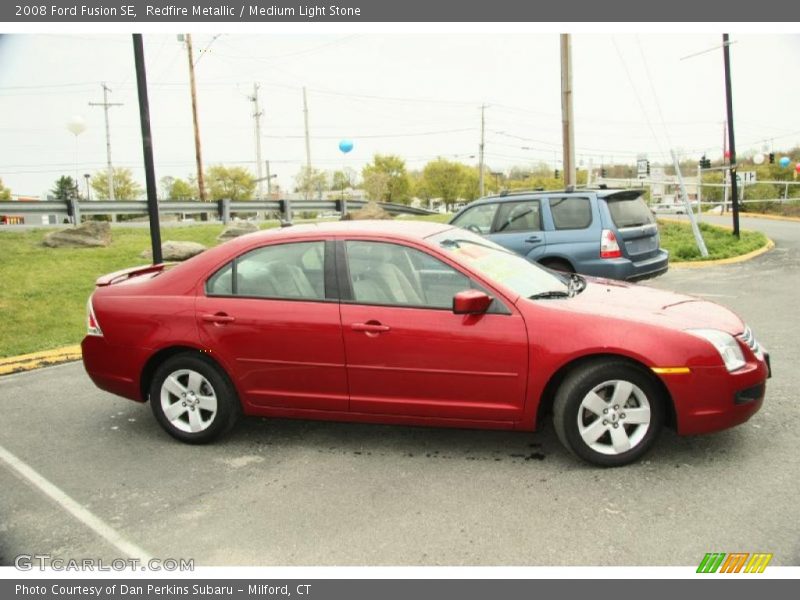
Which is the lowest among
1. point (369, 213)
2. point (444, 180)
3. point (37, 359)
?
point (37, 359)

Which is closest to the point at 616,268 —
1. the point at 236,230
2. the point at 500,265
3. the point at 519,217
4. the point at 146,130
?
the point at 519,217

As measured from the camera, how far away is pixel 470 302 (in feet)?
13.1

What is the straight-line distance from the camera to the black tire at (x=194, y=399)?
464 cm

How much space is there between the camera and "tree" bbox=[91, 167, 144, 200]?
6706 centimetres

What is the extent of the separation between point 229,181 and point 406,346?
218 feet

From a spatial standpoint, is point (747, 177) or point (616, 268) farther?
point (747, 177)

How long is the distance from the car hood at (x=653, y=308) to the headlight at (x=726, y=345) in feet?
0.18

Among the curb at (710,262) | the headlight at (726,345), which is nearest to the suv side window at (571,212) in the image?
the headlight at (726,345)

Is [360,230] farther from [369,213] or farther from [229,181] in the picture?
[229,181]

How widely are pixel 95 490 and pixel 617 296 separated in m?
3.51

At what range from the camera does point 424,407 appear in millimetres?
4246

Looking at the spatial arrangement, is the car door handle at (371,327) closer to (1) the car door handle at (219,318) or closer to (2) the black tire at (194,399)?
(1) the car door handle at (219,318)

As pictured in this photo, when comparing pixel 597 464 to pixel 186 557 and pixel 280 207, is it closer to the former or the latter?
pixel 186 557

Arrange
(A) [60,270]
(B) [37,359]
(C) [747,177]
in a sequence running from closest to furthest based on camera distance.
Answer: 1. (B) [37,359]
2. (A) [60,270]
3. (C) [747,177]
